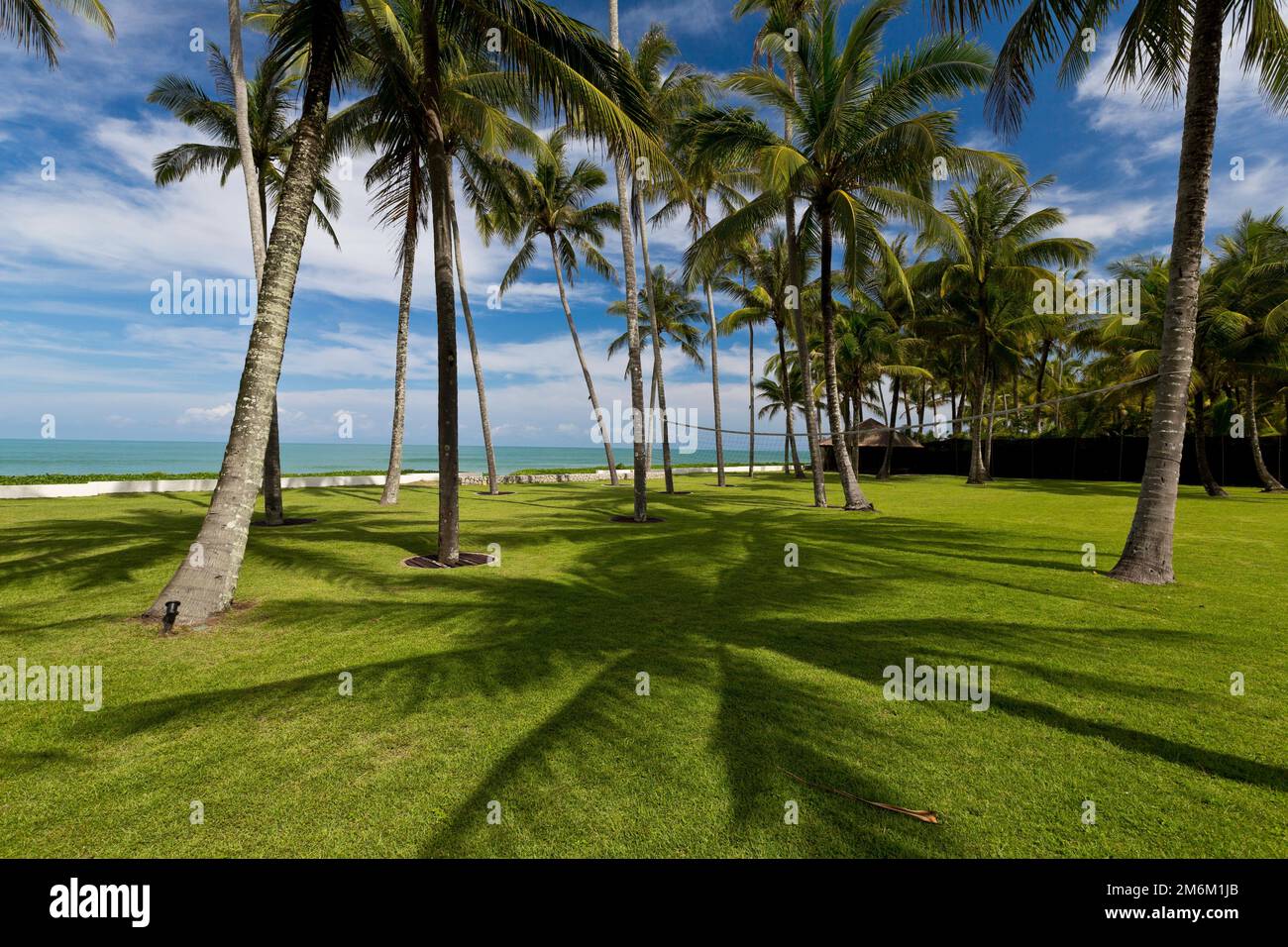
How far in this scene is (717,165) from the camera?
48.6 feet

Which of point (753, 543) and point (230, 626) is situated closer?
point (230, 626)

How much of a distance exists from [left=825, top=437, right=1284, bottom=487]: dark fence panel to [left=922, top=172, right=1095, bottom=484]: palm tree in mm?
8223

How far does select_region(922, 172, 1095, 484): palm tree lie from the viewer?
77.4 feet

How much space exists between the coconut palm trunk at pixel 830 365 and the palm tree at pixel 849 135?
0.03 meters

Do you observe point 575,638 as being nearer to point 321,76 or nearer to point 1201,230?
point 321,76

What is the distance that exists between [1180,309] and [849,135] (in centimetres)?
885

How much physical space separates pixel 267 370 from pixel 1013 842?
6.85m

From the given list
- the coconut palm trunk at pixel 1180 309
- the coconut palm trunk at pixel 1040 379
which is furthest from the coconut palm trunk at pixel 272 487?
the coconut palm trunk at pixel 1040 379

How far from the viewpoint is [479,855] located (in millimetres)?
2314

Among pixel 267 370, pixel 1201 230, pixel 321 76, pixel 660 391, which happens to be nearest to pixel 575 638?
pixel 267 370

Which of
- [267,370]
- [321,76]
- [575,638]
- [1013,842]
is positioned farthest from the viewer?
[321,76]

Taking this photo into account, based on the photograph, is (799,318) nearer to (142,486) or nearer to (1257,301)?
(1257,301)

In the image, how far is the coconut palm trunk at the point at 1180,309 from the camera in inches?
261

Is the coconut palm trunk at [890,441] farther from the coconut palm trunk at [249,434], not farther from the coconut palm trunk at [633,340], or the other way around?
the coconut palm trunk at [249,434]
